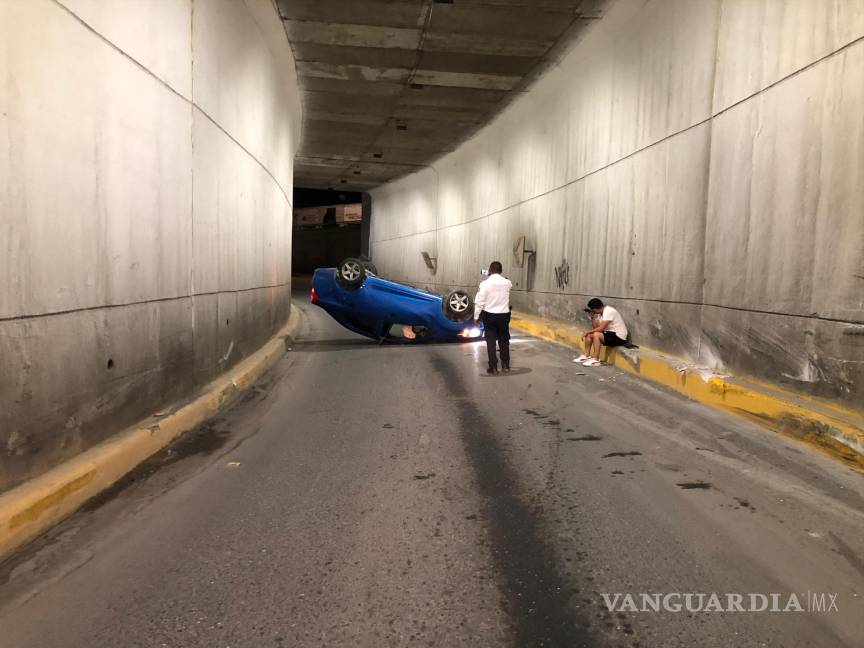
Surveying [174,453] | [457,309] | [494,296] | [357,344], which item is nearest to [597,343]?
[494,296]

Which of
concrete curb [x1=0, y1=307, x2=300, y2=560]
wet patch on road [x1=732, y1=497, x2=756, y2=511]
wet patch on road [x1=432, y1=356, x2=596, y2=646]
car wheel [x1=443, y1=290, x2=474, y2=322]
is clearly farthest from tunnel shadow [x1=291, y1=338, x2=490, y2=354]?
wet patch on road [x1=732, y1=497, x2=756, y2=511]

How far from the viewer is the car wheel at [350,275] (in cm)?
1087

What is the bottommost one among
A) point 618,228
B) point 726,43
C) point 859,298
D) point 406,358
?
point 406,358

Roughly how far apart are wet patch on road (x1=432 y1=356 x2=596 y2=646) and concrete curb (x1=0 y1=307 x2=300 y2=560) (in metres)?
2.59

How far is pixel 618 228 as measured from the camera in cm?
1007

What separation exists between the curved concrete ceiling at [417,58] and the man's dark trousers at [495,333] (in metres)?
5.25

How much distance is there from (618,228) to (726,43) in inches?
141

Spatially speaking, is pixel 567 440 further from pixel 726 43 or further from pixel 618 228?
pixel 618 228

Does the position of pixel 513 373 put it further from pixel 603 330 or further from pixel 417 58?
pixel 417 58

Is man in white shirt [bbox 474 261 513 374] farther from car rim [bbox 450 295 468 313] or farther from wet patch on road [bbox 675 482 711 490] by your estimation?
wet patch on road [bbox 675 482 711 490]

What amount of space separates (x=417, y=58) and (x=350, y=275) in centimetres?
510

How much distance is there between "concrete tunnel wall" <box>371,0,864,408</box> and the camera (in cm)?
518

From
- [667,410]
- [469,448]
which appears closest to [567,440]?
[469,448]

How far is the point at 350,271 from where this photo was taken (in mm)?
10914
